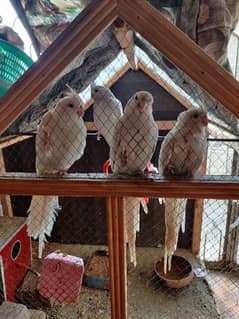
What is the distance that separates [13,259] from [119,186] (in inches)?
54.0

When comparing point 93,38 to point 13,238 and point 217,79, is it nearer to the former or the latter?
point 217,79

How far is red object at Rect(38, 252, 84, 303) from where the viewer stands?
1.49 metres

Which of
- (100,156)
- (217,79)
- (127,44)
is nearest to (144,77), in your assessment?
(100,156)

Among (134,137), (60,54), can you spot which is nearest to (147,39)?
(60,54)

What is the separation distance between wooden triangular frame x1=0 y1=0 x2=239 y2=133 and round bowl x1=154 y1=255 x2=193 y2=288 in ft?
5.41

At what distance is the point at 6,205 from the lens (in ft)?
7.45

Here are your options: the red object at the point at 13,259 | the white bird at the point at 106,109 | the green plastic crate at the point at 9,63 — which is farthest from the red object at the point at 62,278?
the green plastic crate at the point at 9,63

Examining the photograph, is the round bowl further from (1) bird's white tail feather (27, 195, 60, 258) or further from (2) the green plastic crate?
(2) the green plastic crate

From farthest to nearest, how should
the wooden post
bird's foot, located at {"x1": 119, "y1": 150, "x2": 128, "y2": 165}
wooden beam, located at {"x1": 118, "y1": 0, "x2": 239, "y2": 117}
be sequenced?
bird's foot, located at {"x1": 119, "y1": 150, "x2": 128, "y2": 165} < the wooden post < wooden beam, located at {"x1": 118, "y1": 0, "x2": 239, "y2": 117}

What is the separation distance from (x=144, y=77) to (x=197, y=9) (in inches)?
48.7

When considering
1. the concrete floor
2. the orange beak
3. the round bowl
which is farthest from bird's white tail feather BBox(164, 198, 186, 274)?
the round bowl

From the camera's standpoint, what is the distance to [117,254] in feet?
2.43

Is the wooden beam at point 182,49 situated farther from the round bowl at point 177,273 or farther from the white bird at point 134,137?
the round bowl at point 177,273

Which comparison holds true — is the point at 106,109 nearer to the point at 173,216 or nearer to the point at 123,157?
the point at 123,157
